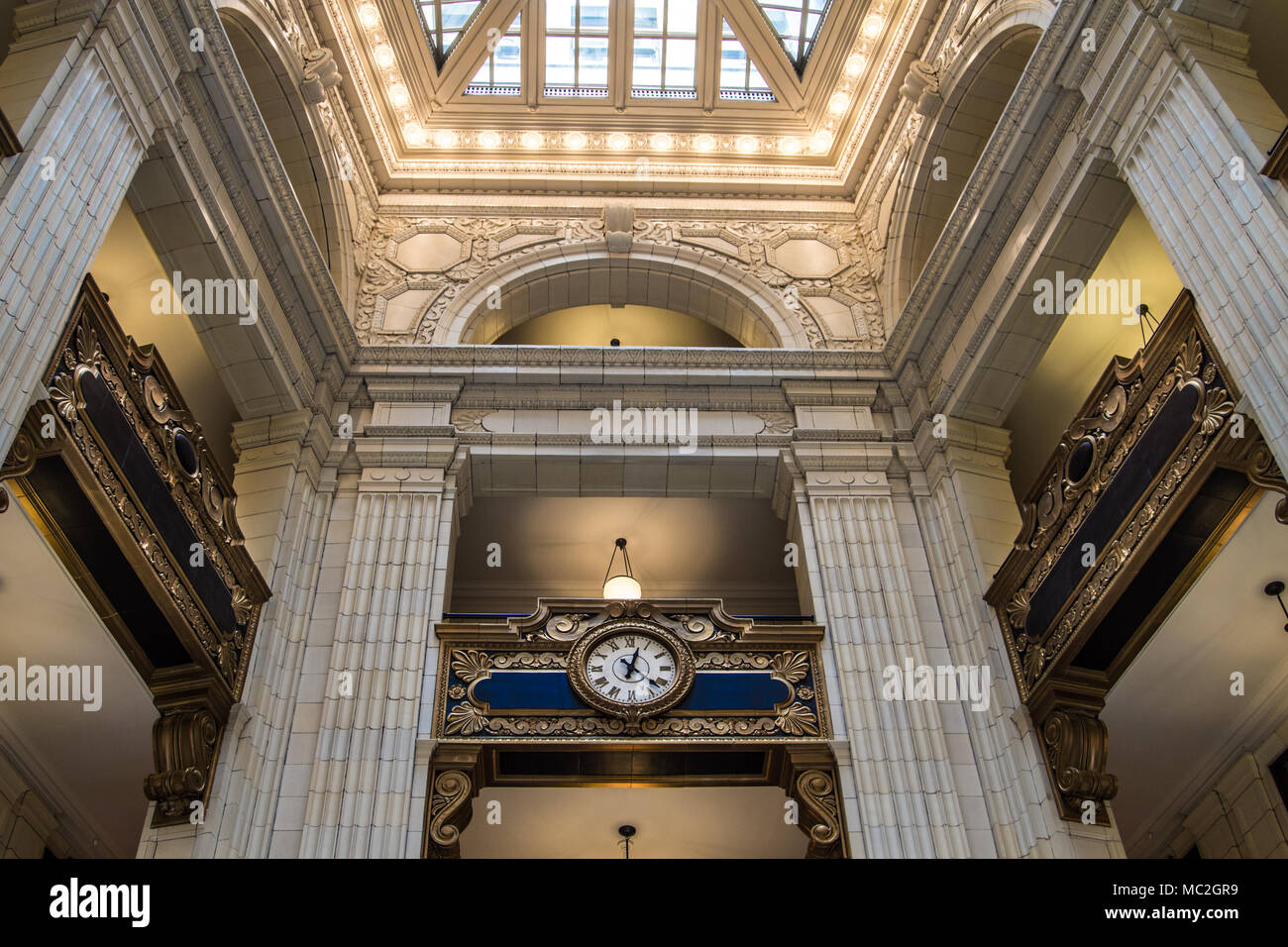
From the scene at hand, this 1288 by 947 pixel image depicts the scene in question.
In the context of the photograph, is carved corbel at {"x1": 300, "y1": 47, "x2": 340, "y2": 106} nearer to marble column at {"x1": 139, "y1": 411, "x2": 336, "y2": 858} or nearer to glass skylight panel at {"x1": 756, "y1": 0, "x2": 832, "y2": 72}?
marble column at {"x1": 139, "y1": 411, "x2": 336, "y2": 858}

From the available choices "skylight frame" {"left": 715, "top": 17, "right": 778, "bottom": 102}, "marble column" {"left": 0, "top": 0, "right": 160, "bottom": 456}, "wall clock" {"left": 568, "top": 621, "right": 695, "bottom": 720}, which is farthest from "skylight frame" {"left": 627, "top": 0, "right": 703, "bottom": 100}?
"wall clock" {"left": 568, "top": 621, "right": 695, "bottom": 720}

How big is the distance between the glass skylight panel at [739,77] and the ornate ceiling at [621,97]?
0.01 m

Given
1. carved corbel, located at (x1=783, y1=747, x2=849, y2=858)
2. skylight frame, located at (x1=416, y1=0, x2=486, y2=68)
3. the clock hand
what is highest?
skylight frame, located at (x1=416, y1=0, x2=486, y2=68)

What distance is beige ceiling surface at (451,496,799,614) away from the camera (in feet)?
39.4

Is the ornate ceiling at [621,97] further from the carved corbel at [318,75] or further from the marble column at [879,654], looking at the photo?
the marble column at [879,654]

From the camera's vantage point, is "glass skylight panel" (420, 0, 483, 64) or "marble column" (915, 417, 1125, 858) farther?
"glass skylight panel" (420, 0, 483, 64)

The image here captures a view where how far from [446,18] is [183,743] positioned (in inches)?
362

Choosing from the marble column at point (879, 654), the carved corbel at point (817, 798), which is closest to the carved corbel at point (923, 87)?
the marble column at point (879, 654)

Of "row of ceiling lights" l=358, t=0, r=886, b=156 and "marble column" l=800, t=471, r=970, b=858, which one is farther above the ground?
"row of ceiling lights" l=358, t=0, r=886, b=156

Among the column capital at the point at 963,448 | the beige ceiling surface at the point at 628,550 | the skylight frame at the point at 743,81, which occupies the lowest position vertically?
the column capital at the point at 963,448

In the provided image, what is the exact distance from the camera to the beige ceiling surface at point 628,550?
12000mm

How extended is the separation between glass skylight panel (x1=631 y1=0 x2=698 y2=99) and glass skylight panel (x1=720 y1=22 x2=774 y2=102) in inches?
14.1
